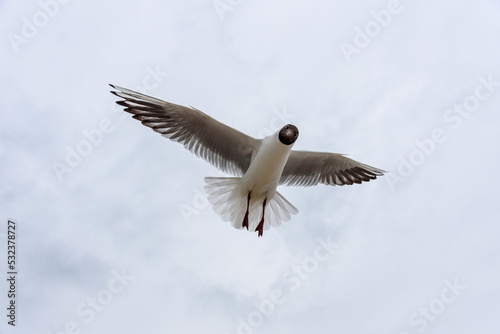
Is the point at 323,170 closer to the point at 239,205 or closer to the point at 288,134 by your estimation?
the point at 239,205

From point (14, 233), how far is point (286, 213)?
3363 mm

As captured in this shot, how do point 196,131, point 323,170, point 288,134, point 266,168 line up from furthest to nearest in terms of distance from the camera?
point 323,170
point 196,131
point 266,168
point 288,134

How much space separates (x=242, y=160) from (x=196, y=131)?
67cm

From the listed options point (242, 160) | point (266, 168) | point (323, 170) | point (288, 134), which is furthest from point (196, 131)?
point (323, 170)

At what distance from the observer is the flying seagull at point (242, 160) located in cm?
716

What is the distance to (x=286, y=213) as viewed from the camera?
7.77 m

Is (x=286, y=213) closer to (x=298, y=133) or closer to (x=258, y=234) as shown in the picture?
(x=258, y=234)

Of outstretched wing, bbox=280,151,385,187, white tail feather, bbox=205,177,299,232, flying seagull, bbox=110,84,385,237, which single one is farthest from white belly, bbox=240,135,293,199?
outstretched wing, bbox=280,151,385,187

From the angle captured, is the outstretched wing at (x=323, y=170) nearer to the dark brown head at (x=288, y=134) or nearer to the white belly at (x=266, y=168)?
the white belly at (x=266, y=168)

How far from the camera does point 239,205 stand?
7617 mm

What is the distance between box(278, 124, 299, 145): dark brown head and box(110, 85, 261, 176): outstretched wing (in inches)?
21.3

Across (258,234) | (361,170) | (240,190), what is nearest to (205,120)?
(240,190)

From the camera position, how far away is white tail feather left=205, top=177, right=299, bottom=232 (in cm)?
754

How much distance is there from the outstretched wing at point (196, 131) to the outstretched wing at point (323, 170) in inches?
25.0
